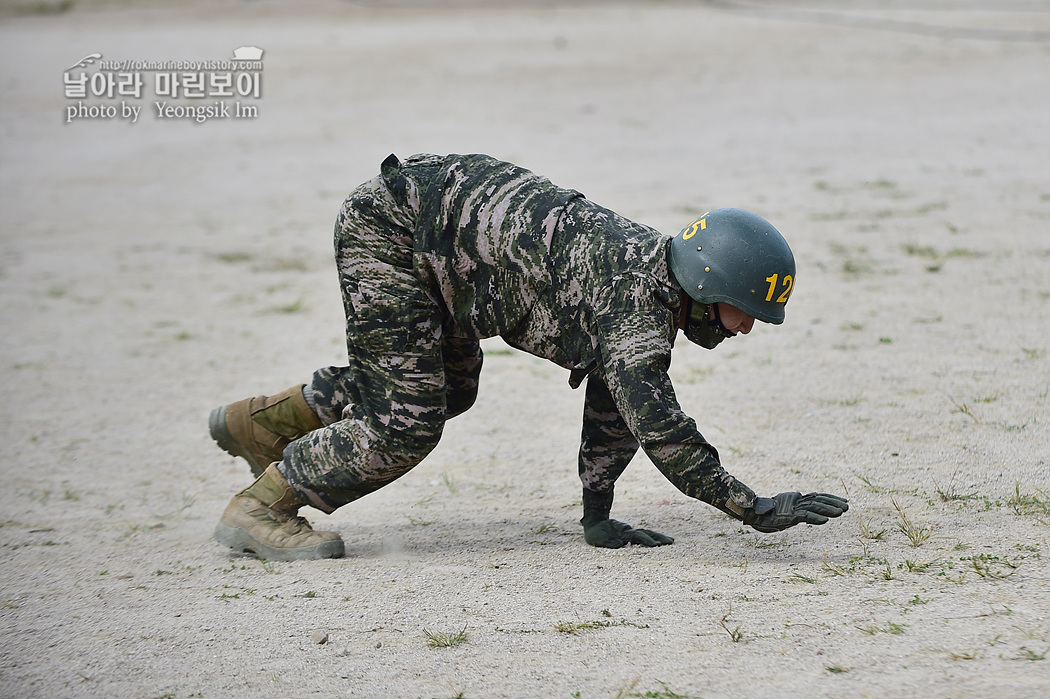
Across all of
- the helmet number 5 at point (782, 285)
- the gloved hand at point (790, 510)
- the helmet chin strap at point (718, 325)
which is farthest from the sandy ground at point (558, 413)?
the helmet number 5 at point (782, 285)

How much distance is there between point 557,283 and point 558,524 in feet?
4.20

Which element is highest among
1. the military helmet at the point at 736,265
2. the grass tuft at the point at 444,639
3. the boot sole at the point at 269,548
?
the military helmet at the point at 736,265

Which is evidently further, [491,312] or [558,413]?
[558,413]

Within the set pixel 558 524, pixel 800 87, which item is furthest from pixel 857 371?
pixel 800 87

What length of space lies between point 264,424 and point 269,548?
1.97 ft

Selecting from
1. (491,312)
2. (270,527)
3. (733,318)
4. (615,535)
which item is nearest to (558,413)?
(615,535)

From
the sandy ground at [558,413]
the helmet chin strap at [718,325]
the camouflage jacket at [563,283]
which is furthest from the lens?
the helmet chin strap at [718,325]

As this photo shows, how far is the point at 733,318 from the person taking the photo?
380 centimetres

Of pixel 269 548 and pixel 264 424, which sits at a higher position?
pixel 264 424

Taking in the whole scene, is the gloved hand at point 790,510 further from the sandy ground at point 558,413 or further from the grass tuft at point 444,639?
the grass tuft at point 444,639

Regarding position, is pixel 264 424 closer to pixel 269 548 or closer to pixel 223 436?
pixel 223 436

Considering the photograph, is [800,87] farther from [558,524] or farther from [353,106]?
[558,524]

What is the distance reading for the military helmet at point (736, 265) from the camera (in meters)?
3.65

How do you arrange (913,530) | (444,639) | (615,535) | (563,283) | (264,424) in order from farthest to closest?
Answer: 1. (264,424)
2. (615,535)
3. (913,530)
4. (563,283)
5. (444,639)
